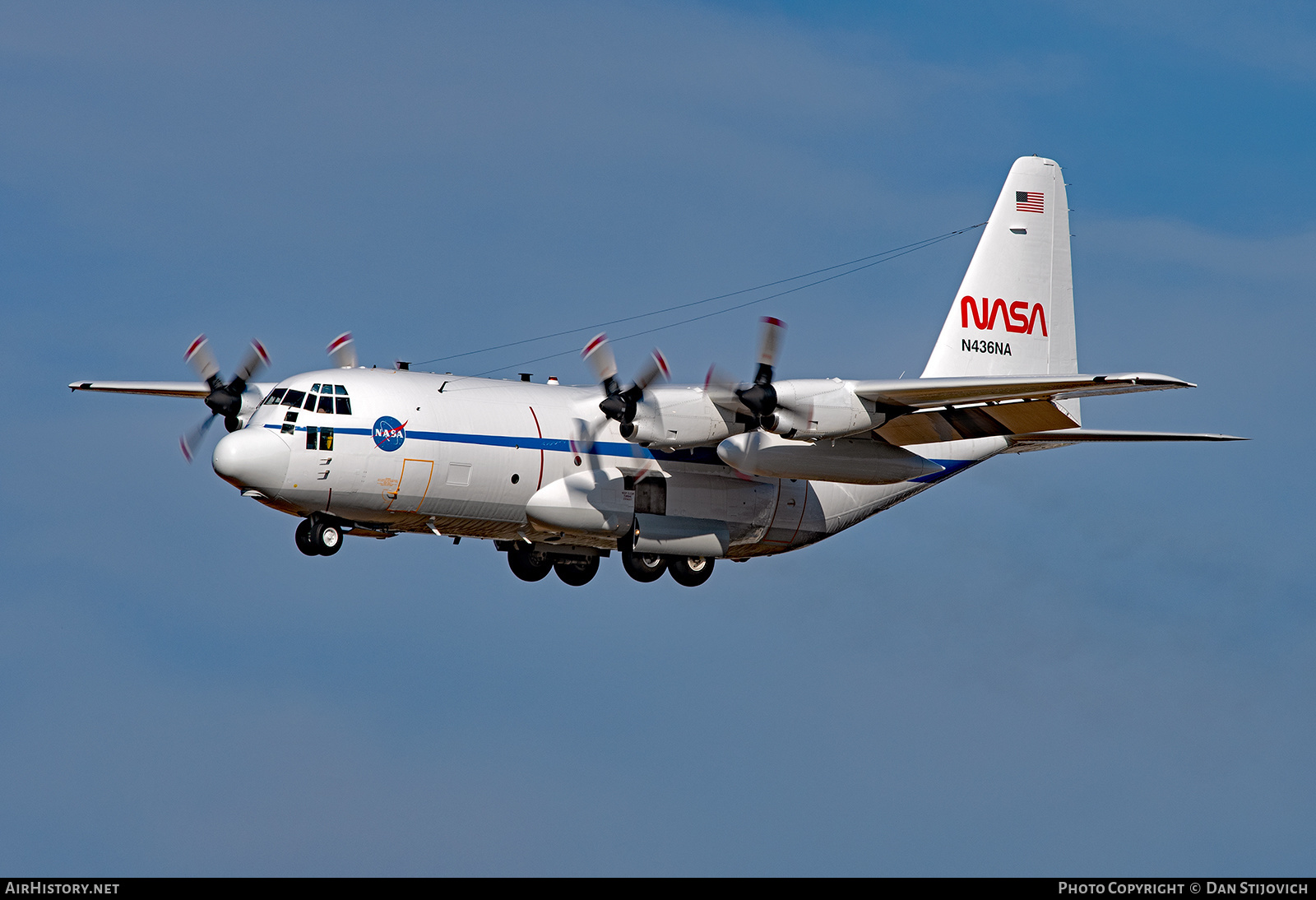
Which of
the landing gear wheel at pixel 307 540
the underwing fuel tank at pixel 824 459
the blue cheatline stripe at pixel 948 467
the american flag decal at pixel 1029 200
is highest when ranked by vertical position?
the american flag decal at pixel 1029 200

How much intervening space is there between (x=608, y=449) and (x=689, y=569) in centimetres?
273

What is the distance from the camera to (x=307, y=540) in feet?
87.5

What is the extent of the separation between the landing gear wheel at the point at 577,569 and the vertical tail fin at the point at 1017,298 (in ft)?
23.8

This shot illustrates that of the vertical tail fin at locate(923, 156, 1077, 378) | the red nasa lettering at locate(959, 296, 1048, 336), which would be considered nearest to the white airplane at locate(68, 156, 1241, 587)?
the vertical tail fin at locate(923, 156, 1077, 378)

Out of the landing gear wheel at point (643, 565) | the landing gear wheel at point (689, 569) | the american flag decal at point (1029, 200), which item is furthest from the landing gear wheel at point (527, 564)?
the american flag decal at point (1029, 200)

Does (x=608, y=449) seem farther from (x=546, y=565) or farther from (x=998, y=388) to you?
(x=998, y=388)

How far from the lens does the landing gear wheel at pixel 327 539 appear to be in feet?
87.6

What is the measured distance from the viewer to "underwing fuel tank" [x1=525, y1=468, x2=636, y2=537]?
27531 mm

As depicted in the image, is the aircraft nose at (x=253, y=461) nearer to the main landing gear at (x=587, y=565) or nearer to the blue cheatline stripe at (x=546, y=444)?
the blue cheatline stripe at (x=546, y=444)

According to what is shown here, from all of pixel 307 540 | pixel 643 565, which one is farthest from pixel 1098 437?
pixel 307 540

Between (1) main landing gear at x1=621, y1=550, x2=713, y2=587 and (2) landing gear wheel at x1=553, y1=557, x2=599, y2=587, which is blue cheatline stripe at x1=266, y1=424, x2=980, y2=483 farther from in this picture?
(2) landing gear wheel at x1=553, y1=557, x2=599, y2=587

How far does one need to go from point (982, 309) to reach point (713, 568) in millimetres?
7520
